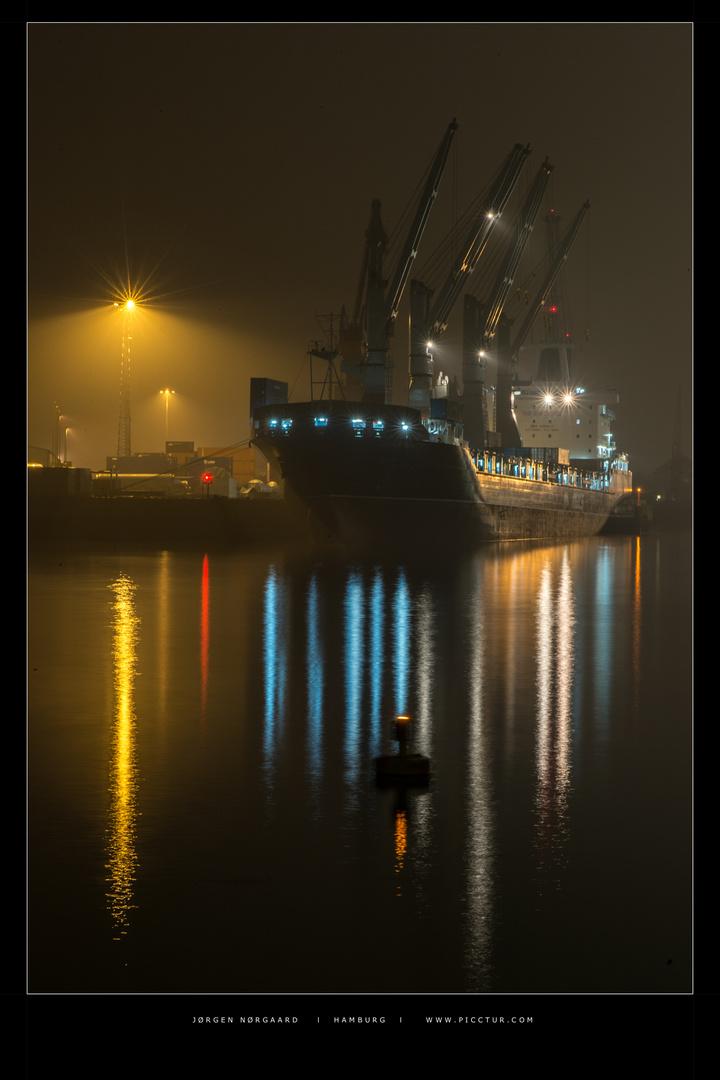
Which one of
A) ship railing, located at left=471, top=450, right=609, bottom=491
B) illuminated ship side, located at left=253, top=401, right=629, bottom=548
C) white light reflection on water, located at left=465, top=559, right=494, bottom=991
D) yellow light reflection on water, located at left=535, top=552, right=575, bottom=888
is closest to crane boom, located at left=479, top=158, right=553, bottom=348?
ship railing, located at left=471, top=450, right=609, bottom=491

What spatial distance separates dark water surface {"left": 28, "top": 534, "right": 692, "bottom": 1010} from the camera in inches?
221

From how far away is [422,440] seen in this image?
178 feet

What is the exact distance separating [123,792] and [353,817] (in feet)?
6.82

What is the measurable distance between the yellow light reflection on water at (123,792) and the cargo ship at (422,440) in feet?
112

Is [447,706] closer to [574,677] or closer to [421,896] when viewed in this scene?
[574,677]

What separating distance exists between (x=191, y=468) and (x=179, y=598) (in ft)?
319

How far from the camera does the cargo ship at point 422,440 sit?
51.0m

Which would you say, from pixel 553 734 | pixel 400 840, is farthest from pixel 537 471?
pixel 400 840

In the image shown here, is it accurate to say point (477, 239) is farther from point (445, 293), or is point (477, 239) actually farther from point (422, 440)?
point (422, 440)

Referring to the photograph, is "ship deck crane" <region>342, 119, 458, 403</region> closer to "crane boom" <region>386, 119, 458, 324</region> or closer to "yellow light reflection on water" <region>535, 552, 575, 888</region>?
"crane boom" <region>386, 119, 458, 324</region>

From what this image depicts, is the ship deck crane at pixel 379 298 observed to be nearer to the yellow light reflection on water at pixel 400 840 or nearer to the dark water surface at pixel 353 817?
the dark water surface at pixel 353 817

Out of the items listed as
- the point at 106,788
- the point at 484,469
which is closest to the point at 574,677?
the point at 106,788
